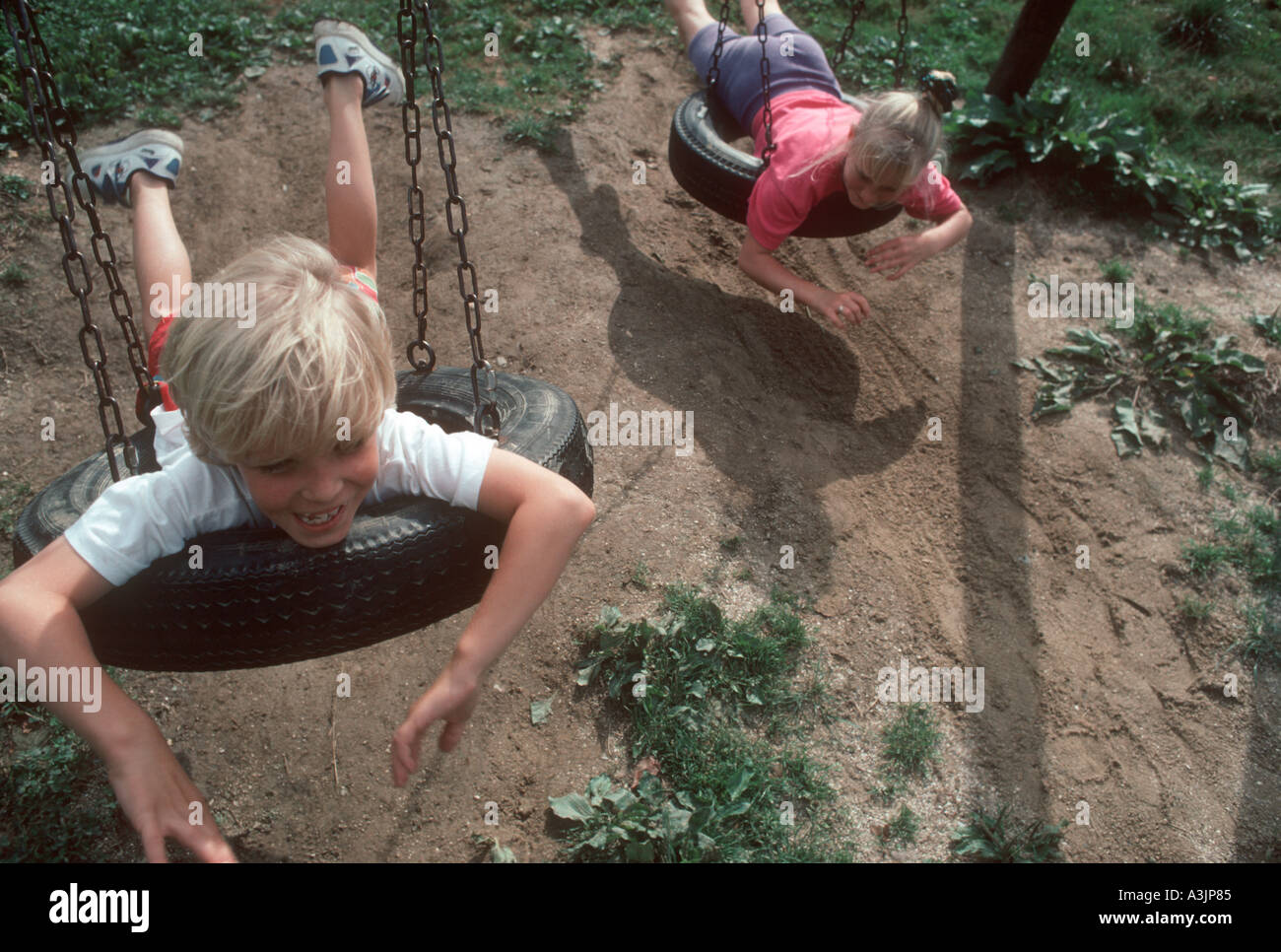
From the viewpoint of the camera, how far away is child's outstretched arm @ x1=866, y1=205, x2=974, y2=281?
3.96 m

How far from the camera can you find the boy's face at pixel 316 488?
1856 mm

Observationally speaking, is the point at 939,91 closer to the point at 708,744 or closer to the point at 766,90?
the point at 766,90

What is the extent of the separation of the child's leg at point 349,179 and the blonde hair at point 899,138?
6.09 feet

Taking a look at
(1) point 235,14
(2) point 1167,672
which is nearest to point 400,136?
(1) point 235,14

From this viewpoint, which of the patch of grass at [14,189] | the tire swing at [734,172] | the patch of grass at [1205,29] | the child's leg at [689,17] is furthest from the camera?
the patch of grass at [1205,29]

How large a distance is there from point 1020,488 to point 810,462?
2.89 ft

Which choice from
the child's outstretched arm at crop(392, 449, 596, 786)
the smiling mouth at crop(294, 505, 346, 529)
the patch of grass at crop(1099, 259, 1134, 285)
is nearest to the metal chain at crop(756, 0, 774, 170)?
the patch of grass at crop(1099, 259, 1134, 285)

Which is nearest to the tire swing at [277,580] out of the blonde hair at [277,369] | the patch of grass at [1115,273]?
the blonde hair at [277,369]

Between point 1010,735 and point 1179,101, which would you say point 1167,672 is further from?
point 1179,101

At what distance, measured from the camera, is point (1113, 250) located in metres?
5.06

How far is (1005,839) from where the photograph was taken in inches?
112

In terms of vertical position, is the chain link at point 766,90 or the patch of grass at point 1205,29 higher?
the patch of grass at point 1205,29

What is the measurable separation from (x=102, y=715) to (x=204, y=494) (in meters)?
0.50

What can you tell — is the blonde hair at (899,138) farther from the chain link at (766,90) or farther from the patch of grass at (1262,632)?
the patch of grass at (1262,632)
